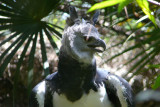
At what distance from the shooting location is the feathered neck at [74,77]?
1769 mm

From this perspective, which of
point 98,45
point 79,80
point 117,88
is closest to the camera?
point 98,45

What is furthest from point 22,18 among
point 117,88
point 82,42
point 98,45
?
point 117,88

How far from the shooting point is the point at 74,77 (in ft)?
5.84

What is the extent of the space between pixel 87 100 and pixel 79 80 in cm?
16

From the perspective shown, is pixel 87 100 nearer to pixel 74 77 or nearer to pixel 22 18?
pixel 74 77

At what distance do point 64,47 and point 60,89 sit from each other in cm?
31

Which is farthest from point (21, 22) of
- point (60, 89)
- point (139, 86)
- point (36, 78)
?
point (36, 78)

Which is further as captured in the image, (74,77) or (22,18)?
(22,18)

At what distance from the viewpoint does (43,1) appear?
225 cm

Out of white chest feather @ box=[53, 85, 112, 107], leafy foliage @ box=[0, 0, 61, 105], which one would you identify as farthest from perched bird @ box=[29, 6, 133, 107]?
leafy foliage @ box=[0, 0, 61, 105]

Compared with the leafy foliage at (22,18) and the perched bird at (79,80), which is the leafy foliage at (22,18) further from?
the perched bird at (79,80)

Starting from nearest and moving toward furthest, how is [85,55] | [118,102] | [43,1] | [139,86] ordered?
1. [85,55]
2. [118,102]
3. [43,1]
4. [139,86]

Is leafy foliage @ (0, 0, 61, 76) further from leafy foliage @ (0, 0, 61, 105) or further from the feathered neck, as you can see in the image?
the feathered neck

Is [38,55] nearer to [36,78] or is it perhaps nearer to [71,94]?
[36,78]
